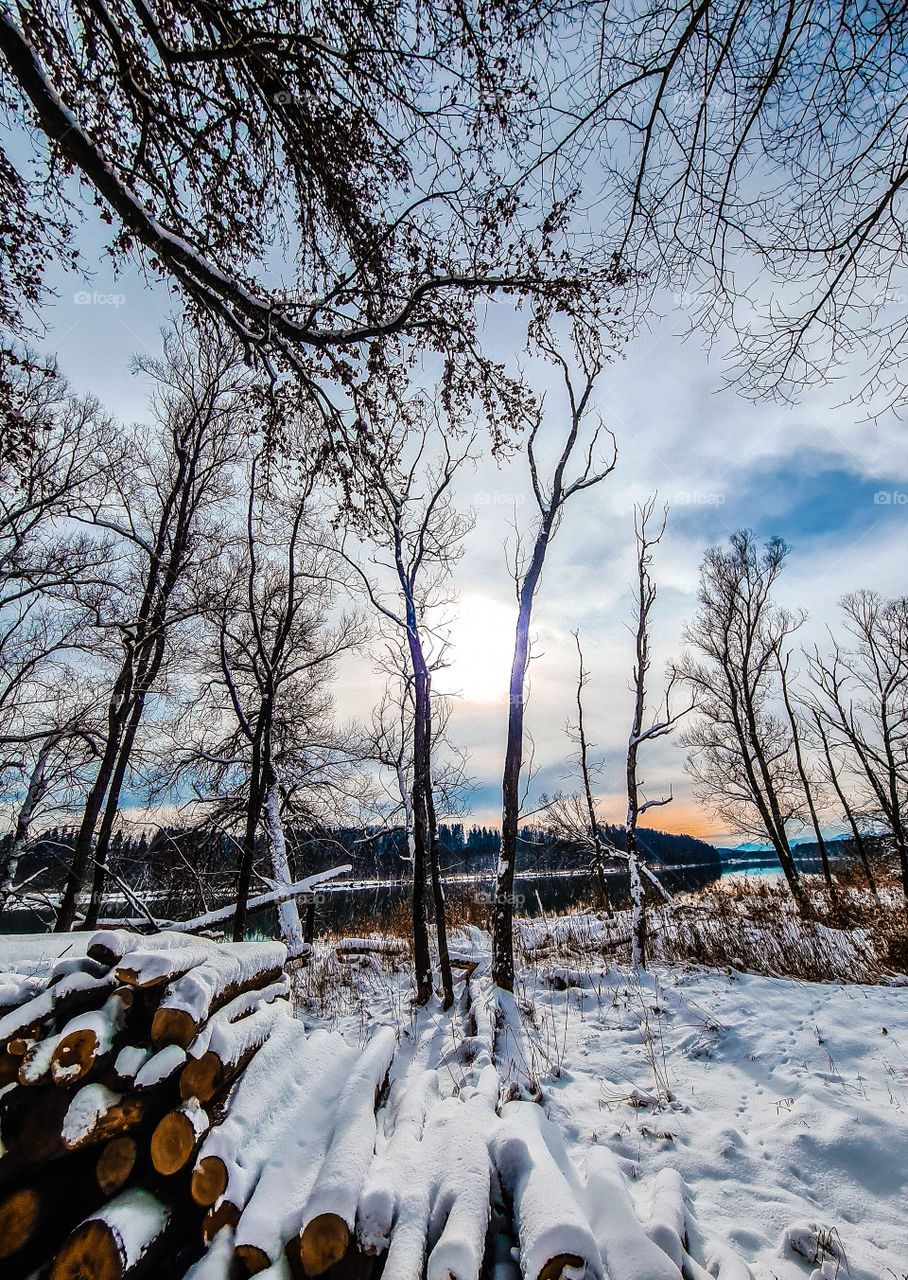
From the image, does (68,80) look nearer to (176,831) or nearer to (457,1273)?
(457,1273)

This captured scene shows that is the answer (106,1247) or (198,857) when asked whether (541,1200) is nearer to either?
(106,1247)

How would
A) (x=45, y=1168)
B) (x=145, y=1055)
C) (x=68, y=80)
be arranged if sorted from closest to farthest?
(x=45, y=1168) < (x=145, y=1055) < (x=68, y=80)

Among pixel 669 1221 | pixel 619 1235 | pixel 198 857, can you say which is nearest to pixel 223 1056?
pixel 619 1235

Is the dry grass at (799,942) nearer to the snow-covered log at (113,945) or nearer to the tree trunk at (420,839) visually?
the tree trunk at (420,839)

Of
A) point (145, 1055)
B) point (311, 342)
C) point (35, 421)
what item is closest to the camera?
point (145, 1055)

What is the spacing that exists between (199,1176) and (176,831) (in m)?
9.06

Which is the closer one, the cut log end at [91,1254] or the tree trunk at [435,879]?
the cut log end at [91,1254]

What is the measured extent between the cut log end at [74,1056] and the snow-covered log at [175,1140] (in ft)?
1.30

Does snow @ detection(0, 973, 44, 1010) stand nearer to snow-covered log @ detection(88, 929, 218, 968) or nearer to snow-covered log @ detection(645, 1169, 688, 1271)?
snow-covered log @ detection(88, 929, 218, 968)

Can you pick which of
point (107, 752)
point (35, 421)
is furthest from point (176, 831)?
point (35, 421)

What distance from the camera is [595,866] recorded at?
45.1 ft

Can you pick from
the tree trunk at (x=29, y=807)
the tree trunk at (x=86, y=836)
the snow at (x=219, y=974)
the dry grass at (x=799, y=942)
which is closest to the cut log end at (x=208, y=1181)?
the snow at (x=219, y=974)

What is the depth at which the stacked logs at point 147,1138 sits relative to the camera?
5.65ft

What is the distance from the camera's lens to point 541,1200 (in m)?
1.85
